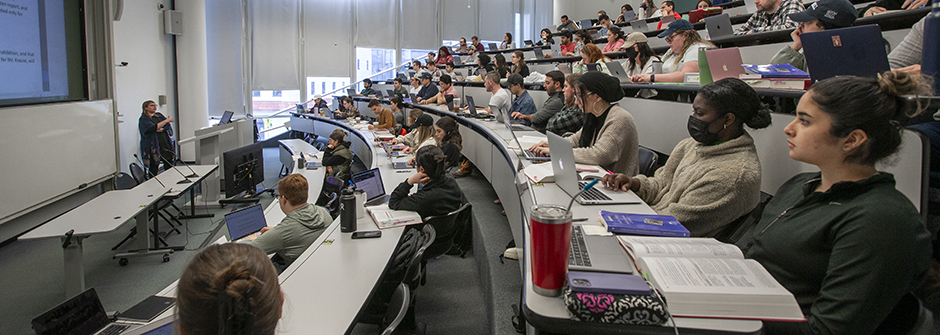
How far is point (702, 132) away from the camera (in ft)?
6.40

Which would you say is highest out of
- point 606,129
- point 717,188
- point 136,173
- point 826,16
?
point 826,16

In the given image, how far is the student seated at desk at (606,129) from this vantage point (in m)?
2.87

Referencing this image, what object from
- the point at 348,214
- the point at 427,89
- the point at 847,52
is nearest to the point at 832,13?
the point at 847,52

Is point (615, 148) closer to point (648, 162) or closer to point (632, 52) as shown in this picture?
point (648, 162)

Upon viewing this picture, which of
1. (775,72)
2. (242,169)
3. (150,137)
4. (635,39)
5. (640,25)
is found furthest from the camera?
(150,137)

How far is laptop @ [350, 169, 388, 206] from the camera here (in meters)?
3.60

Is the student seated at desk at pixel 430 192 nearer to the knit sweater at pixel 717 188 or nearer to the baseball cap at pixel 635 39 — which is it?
the knit sweater at pixel 717 188

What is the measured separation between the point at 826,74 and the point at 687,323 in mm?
1558

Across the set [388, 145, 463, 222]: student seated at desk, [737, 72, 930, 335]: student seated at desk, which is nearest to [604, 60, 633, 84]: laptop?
[388, 145, 463, 222]: student seated at desk

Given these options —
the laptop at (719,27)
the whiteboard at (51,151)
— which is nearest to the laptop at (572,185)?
the laptop at (719,27)

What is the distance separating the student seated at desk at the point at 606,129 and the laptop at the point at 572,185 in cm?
63

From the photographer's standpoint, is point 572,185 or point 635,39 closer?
point 572,185

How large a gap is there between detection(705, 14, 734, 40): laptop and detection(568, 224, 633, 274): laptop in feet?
10.5

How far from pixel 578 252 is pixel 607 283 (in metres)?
0.21
